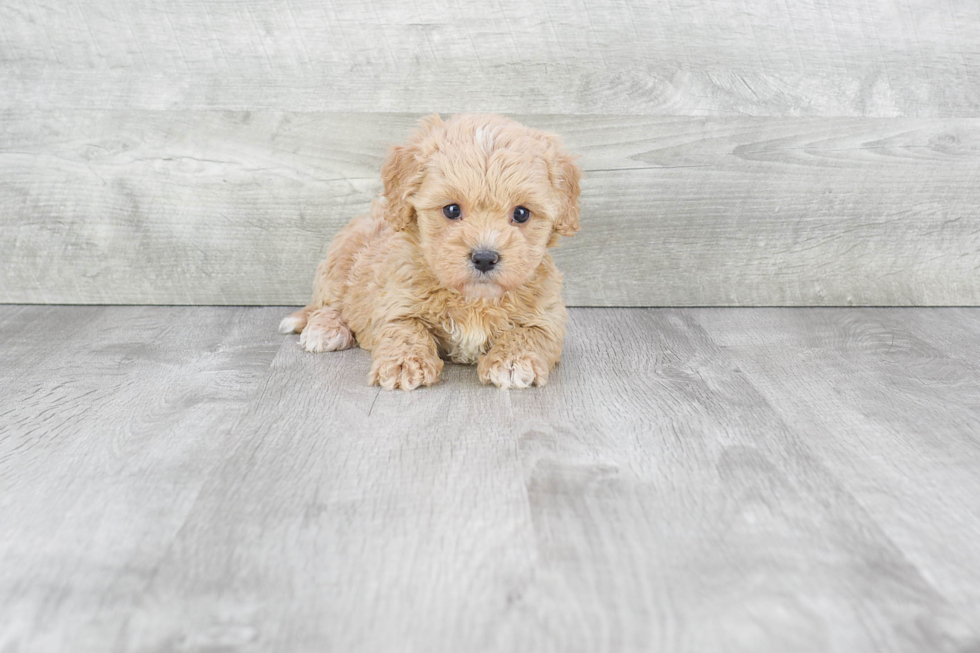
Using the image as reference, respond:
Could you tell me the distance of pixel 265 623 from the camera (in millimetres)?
1292

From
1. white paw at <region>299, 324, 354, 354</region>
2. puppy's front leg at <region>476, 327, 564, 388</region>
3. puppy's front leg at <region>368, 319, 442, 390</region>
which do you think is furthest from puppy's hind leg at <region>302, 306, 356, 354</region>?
puppy's front leg at <region>476, 327, 564, 388</region>

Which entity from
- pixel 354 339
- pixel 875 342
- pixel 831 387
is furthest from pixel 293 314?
pixel 875 342

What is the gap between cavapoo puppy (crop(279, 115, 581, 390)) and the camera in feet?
6.99

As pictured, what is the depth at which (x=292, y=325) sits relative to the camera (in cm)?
280

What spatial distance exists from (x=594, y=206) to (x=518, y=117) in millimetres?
403

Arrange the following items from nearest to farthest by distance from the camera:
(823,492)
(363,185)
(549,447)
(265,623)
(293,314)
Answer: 1. (265,623)
2. (823,492)
3. (549,447)
4. (293,314)
5. (363,185)

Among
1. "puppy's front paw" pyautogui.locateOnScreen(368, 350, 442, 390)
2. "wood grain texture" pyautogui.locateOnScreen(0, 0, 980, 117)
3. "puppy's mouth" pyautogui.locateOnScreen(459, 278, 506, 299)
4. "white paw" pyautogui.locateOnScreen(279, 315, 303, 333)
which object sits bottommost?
"white paw" pyautogui.locateOnScreen(279, 315, 303, 333)

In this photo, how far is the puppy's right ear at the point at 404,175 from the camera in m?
2.21

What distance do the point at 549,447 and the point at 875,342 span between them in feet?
4.61

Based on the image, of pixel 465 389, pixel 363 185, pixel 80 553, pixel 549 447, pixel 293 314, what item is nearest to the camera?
pixel 80 553

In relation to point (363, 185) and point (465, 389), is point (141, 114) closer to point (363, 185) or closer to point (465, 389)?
point (363, 185)

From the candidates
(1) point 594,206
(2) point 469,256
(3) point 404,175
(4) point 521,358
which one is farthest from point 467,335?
(1) point 594,206

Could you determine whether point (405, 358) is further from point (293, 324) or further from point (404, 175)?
point (293, 324)

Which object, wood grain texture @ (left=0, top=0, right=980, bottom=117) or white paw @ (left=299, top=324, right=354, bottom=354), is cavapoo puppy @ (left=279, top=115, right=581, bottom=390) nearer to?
white paw @ (left=299, top=324, right=354, bottom=354)
